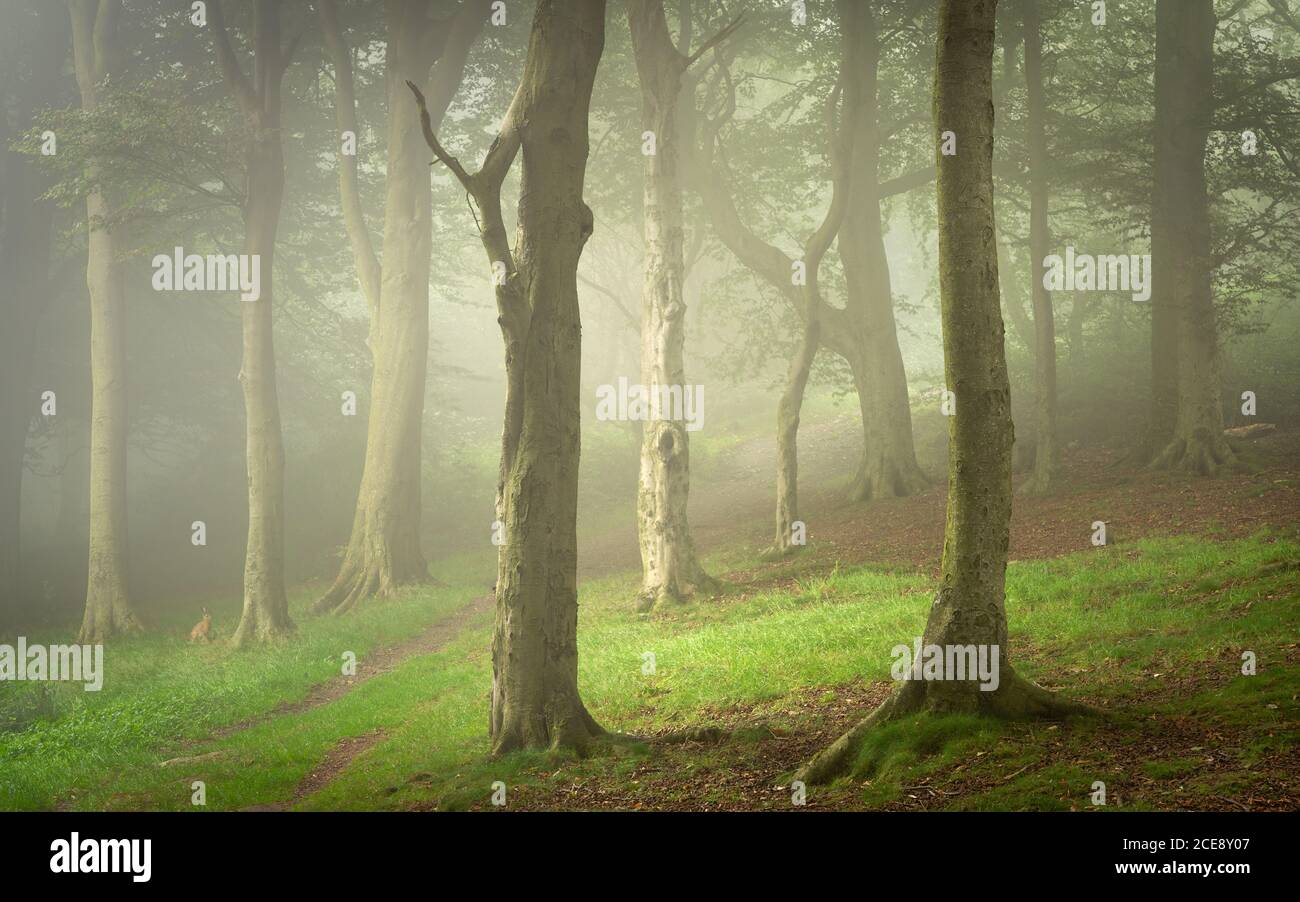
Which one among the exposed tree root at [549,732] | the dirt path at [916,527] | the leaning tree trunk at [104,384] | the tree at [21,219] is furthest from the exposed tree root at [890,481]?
the tree at [21,219]

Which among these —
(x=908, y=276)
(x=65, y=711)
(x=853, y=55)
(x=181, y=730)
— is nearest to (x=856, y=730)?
(x=181, y=730)

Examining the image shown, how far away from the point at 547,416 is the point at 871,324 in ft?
→ 46.7

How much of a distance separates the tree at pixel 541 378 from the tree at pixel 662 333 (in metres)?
6.35

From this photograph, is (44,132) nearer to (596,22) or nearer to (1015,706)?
(596,22)

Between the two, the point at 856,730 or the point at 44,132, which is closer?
the point at 856,730

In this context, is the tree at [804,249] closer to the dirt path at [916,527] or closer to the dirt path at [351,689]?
the dirt path at [916,527]

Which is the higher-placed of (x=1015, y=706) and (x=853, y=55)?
(x=853, y=55)

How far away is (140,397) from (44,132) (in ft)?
35.1

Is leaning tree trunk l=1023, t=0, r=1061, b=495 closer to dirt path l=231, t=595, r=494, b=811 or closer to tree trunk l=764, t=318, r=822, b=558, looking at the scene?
tree trunk l=764, t=318, r=822, b=558

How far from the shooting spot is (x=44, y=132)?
1988 cm

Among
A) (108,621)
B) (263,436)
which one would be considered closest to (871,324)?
(263,436)

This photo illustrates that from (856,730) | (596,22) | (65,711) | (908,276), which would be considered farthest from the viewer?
(908,276)

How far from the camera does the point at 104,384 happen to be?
20703 millimetres

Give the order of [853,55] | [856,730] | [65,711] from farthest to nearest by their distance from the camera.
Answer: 1. [853,55]
2. [65,711]
3. [856,730]
